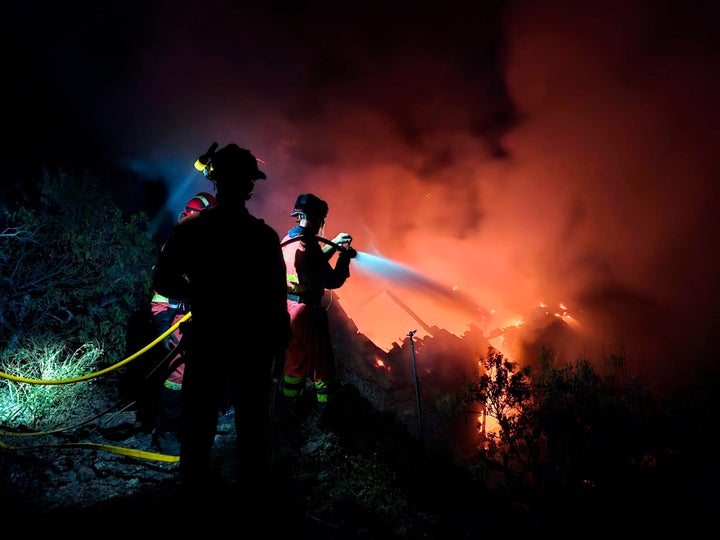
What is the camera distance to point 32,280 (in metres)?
7.05

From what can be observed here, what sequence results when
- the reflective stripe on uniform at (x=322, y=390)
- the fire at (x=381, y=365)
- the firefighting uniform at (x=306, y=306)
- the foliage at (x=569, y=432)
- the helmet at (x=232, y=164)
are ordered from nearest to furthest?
the helmet at (x=232, y=164) → the firefighting uniform at (x=306, y=306) → the reflective stripe on uniform at (x=322, y=390) → the foliage at (x=569, y=432) → the fire at (x=381, y=365)

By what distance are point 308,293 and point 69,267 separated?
6.29 m

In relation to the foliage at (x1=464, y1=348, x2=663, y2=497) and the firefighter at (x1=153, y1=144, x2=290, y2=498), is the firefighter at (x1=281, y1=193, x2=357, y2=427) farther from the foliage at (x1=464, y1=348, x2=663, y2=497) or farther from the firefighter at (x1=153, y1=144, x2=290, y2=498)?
the foliage at (x1=464, y1=348, x2=663, y2=497)

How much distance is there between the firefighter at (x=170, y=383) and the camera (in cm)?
432

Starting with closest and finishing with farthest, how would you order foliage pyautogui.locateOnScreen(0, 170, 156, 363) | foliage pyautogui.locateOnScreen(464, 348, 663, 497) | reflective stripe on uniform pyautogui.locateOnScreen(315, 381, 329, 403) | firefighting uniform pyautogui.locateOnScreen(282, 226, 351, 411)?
firefighting uniform pyautogui.locateOnScreen(282, 226, 351, 411) < reflective stripe on uniform pyautogui.locateOnScreen(315, 381, 329, 403) < foliage pyautogui.locateOnScreen(0, 170, 156, 363) < foliage pyautogui.locateOnScreen(464, 348, 663, 497)

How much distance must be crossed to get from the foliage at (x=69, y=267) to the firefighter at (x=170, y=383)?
3.87 metres

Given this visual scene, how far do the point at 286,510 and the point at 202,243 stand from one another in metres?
2.55

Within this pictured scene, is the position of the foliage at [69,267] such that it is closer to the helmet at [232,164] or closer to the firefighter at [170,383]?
the firefighter at [170,383]

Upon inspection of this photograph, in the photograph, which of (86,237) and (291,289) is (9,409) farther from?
(291,289)

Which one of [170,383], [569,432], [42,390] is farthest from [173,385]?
[569,432]

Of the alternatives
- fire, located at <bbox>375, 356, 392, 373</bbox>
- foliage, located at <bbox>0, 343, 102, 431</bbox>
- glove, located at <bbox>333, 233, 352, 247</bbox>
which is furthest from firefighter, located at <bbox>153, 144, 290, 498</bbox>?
fire, located at <bbox>375, 356, 392, 373</bbox>

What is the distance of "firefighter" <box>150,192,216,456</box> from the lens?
14.2ft

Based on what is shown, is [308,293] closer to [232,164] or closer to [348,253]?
[348,253]

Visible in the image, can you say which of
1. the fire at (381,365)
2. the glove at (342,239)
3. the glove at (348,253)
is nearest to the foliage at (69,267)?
the glove at (342,239)
